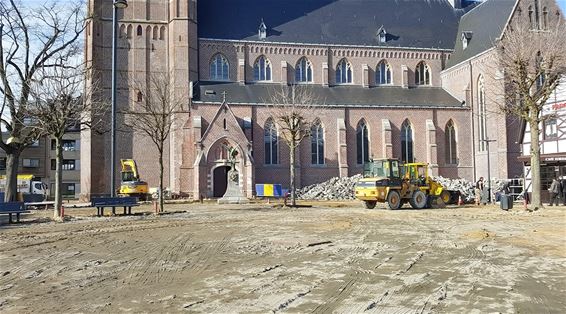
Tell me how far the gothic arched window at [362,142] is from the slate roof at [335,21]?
31.8 feet

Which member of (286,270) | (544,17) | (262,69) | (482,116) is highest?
(544,17)

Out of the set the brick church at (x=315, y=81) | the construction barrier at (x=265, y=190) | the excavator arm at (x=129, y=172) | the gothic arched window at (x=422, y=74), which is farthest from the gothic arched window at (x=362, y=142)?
the excavator arm at (x=129, y=172)

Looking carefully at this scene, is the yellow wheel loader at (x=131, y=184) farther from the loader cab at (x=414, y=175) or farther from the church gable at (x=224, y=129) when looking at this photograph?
the loader cab at (x=414, y=175)

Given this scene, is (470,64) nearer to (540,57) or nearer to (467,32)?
(467,32)

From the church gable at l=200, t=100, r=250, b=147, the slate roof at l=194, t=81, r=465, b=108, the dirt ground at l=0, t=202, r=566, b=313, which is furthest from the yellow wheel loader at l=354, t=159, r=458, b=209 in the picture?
the slate roof at l=194, t=81, r=465, b=108

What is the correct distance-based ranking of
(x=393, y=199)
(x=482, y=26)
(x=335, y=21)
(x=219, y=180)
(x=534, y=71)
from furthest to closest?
(x=335, y=21) < (x=482, y=26) < (x=219, y=180) < (x=393, y=199) < (x=534, y=71)

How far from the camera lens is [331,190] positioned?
38.8 metres

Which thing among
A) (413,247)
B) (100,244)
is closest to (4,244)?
(100,244)

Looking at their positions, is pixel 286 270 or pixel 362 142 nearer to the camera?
pixel 286 270

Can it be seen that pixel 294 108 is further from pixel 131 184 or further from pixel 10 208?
pixel 10 208

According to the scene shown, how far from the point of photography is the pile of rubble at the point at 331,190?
38219 mm

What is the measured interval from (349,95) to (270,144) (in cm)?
958

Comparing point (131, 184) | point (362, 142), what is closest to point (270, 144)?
point (362, 142)

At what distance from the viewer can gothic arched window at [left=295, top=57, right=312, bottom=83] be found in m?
45.5
